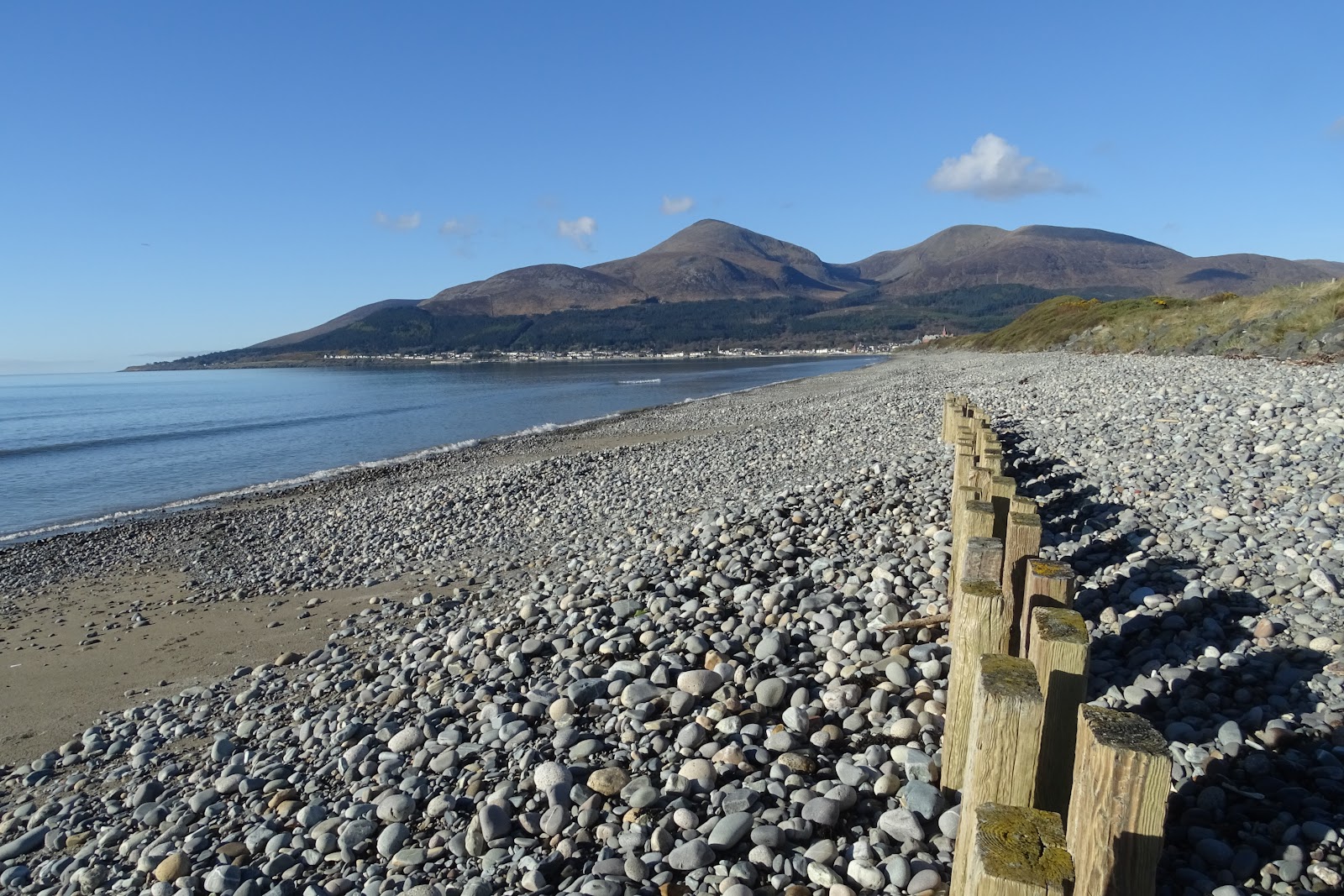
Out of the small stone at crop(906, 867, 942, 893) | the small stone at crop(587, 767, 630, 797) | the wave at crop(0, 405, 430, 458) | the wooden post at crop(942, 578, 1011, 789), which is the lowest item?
the wave at crop(0, 405, 430, 458)

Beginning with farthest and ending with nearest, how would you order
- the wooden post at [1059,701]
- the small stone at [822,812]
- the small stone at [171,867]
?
the small stone at [171,867], the small stone at [822,812], the wooden post at [1059,701]

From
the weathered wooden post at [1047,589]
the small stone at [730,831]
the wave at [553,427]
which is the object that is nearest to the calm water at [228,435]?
the wave at [553,427]

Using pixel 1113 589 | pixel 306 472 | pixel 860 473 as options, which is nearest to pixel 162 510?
pixel 306 472

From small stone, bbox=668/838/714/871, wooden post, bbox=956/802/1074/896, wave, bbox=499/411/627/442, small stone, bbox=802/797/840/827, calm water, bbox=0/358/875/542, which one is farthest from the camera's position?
wave, bbox=499/411/627/442

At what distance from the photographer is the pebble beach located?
10.4ft

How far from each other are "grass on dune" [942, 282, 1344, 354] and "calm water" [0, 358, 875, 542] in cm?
2187

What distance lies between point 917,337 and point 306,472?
6029 inches

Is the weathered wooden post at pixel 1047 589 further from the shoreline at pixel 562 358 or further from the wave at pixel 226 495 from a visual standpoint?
the shoreline at pixel 562 358

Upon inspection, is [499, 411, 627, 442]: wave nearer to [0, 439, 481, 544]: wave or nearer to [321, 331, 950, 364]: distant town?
[0, 439, 481, 544]: wave

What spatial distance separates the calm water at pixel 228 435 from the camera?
2119 cm

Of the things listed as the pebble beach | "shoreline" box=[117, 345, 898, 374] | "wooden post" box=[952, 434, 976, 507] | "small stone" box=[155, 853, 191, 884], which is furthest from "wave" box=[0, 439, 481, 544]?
"shoreline" box=[117, 345, 898, 374]

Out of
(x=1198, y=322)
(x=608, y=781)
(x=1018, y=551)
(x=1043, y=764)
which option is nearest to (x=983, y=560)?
(x=1018, y=551)

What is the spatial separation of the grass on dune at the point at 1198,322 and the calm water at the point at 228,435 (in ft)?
71.7

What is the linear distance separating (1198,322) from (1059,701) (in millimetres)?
30875
